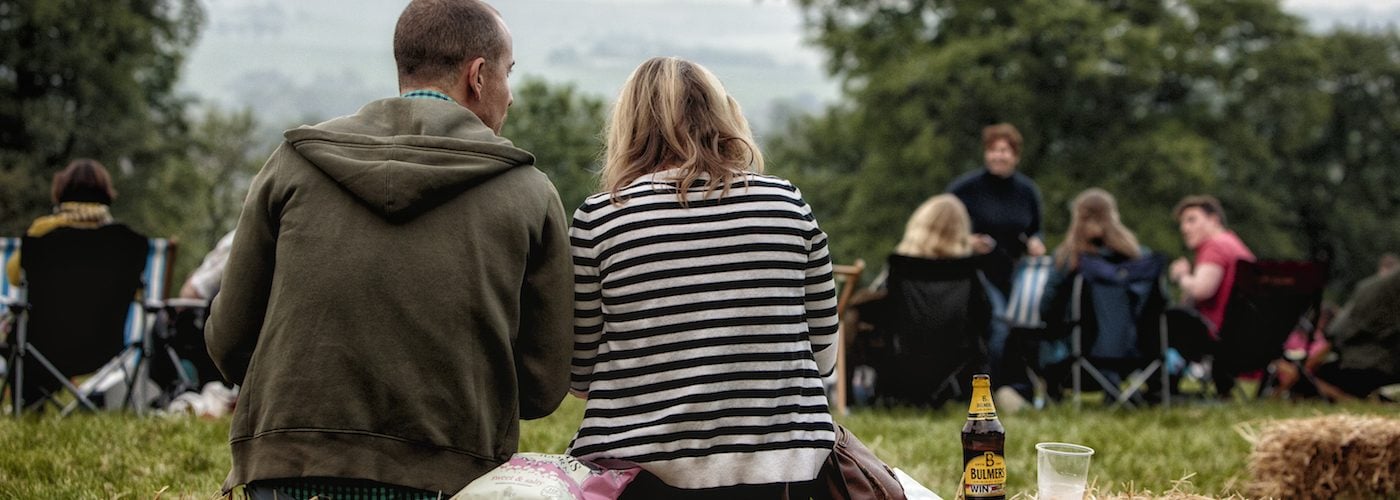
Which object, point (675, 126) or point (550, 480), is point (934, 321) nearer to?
point (675, 126)

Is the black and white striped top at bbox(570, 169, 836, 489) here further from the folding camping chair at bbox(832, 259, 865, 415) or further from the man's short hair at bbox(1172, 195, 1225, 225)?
the man's short hair at bbox(1172, 195, 1225, 225)

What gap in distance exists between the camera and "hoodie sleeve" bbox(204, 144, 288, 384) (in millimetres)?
2172

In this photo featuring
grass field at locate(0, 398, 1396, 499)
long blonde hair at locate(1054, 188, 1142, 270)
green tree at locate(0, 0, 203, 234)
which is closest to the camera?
grass field at locate(0, 398, 1396, 499)

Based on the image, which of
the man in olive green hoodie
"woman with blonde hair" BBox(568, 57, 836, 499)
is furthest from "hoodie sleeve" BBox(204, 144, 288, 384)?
"woman with blonde hair" BBox(568, 57, 836, 499)

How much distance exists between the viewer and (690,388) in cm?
232

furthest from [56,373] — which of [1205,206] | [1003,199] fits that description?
[1205,206]

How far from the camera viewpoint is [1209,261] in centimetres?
741

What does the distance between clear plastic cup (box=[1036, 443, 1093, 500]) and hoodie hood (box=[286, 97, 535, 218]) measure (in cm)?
124

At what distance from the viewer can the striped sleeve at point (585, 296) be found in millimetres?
2420

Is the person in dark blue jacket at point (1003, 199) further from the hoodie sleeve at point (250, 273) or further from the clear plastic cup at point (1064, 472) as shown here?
the hoodie sleeve at point (250, 273)

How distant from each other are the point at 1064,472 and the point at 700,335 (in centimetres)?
85

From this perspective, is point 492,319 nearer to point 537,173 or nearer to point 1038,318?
point 537,173

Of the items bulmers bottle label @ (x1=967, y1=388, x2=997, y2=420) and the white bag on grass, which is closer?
the white bag on grass

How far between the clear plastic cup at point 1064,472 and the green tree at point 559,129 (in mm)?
32113
